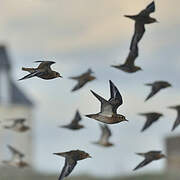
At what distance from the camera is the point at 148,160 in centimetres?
70

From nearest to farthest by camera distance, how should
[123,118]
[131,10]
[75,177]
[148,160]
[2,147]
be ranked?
1. [123,118]
2. [148,160]
3. [131,10]
4. [2,147]
5. [75,177]

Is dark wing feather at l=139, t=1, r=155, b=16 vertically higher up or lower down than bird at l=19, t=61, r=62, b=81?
higher up

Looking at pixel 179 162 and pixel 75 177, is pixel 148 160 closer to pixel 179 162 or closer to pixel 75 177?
pixel 75 177

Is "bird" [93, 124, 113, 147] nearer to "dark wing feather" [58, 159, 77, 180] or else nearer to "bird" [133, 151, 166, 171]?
"bird" [133, 151, 166, 171]

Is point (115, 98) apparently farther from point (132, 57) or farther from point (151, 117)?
point (151, 117)

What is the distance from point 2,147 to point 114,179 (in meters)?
1.16

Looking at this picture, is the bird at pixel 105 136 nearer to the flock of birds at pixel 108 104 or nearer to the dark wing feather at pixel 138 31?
the flock of birds at pixel 108 104

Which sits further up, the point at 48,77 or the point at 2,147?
the point at 48,77

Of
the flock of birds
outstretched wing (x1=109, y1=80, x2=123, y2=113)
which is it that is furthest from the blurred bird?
outstretched wing (x1=109, y1=80, x2=123, y2=113)

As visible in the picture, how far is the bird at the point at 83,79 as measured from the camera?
72 centimetres

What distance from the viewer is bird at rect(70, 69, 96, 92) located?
0.72 meters

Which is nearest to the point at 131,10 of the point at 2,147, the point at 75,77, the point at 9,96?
the point at 75,77

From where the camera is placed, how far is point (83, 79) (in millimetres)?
736

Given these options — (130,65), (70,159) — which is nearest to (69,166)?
(70,159)
